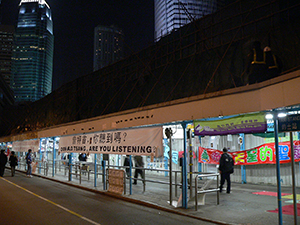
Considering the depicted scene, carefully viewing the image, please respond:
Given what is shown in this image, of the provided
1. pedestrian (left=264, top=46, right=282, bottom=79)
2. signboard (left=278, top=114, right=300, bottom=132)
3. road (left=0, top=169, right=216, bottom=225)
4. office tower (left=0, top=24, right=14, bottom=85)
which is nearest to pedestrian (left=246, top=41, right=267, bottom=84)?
pedestrian (left=264, top=46, right=282, bottom=79)

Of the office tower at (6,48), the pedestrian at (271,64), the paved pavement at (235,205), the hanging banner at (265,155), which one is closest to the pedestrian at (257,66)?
the pedestrian at (271,64)

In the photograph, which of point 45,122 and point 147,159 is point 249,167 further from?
point 45,122

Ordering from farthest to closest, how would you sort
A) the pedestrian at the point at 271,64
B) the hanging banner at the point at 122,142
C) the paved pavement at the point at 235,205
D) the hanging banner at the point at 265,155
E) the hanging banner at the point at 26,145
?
the hanging banner at the point at 26,145 → the hanging banner at the point at 265,155 → the hanging banner at the point at 122,142 → the pedestrian at the point at 271,64 → the paved pavement at the point at 235,205

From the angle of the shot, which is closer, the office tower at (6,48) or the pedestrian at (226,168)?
the pedestrian at (226,168)

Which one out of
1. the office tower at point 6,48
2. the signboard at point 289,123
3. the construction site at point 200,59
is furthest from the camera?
the office tower at point 6,48

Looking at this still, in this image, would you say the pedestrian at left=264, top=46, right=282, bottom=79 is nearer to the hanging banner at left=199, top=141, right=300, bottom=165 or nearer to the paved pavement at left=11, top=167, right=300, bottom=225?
the paved pavement at left=11, top=167, right=300, bottom=225

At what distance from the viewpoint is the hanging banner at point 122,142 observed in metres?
9.39

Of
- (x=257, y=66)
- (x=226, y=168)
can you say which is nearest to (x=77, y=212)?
(x=226, y=168)

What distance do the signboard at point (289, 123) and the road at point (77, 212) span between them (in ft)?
10.4

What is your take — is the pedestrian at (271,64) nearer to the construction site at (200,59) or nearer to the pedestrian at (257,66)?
the pedestrian at (257,66)

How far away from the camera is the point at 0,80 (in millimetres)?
61344

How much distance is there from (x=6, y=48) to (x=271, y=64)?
210 metres

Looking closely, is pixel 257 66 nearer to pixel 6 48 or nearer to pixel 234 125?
pixel 234 125

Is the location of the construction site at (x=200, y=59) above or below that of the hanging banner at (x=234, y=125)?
above
